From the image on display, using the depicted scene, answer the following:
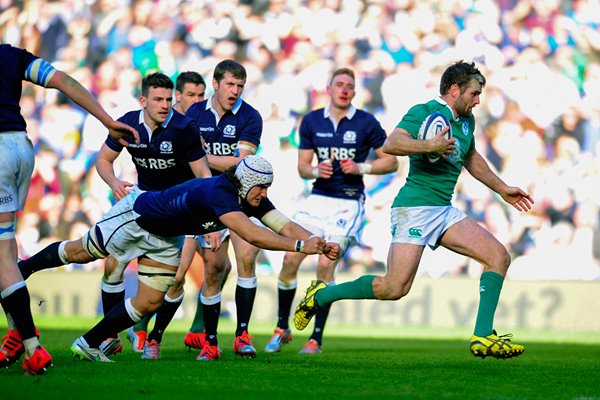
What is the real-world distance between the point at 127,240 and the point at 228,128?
2.26 m

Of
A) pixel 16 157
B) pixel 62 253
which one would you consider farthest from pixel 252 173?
pixel 62 253

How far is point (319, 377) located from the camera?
22.3ft

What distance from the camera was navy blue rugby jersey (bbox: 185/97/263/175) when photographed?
30.8ft

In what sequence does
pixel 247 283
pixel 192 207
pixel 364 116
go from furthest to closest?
pixel 364 116
pixel 247 283
pixel 192 207

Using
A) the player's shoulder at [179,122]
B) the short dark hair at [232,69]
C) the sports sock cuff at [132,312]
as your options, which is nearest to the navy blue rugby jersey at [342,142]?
the short dark hair at [232,69]

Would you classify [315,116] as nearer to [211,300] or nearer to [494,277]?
[211,300]

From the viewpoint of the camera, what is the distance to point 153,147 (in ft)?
27.0

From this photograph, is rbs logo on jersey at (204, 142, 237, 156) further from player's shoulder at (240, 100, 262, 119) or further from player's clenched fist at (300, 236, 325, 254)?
player's clenched fist at (300, 236, 325, 254)

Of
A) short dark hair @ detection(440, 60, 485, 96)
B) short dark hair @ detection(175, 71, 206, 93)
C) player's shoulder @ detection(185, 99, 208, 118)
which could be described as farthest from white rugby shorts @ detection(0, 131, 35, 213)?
short dark hair @ detection(175, 71, 206, 93)

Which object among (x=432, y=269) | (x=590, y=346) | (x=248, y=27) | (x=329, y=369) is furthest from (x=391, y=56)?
(x=329, y=369)

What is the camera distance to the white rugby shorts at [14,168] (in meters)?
6.54

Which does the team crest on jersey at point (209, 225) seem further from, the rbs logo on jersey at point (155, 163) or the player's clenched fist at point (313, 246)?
the rbs logo on jersey at point (155, 163)

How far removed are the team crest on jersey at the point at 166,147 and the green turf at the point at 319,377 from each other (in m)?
1.76

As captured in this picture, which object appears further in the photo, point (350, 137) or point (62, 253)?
point (350, 137)
